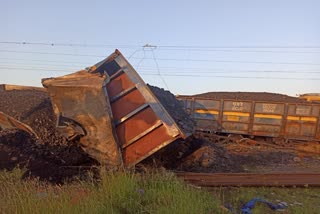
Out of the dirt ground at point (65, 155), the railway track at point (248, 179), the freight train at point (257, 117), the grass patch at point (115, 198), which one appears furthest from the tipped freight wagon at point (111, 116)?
the freight train at point (257, 117)

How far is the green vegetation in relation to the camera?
3.67 meters

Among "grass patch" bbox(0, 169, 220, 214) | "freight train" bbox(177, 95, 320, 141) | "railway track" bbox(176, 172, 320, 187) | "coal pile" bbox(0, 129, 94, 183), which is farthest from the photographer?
"freight train" bbox(177, 95, 320, 141)

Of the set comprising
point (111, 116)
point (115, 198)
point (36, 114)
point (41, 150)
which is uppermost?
point (111, 116)

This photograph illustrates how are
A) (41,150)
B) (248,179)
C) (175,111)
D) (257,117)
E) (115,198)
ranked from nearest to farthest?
1. (115,198)
2. (41,150)
3. (248,179)
4. (175,111)
5. (257,117)

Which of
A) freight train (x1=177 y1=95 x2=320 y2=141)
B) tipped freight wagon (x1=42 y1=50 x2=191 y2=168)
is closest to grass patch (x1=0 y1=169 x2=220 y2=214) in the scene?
tipped freight wagon (x1=42 y1=50 x2=191 y2=168)

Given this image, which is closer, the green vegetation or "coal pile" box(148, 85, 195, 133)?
the green vegetation

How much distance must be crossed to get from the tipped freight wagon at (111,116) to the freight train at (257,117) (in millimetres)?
8282

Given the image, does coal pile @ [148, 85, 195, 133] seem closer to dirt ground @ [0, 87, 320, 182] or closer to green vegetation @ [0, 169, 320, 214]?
dirt ground @ [0, 87, 320, 182]

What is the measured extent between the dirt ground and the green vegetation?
0.79 metres

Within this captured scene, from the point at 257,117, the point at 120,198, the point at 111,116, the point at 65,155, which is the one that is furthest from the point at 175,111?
the point at 257,117

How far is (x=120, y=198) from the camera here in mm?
4242

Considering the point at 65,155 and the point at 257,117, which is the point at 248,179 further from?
the point at 257,117

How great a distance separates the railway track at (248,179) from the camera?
6.53 m

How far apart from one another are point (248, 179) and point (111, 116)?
10.5ft
